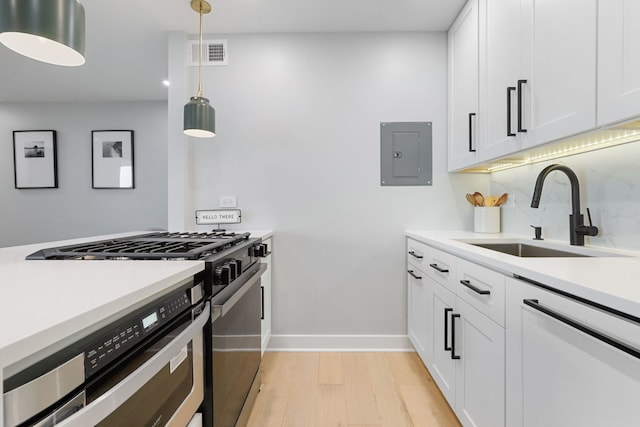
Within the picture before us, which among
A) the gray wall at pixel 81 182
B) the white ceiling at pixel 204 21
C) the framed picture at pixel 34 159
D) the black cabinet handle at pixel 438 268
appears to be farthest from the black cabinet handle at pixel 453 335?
the framed picture at pixel 34 159

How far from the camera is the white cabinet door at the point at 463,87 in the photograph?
1.98 metres

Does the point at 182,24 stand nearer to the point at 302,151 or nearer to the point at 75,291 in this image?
Result: the point at 302,151

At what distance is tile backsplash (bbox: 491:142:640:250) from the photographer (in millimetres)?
1270

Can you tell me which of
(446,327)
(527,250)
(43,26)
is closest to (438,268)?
(446,327)

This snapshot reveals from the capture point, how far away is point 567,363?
2.60 feet

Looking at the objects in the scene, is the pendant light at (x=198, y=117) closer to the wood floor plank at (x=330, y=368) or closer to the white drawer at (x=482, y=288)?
the white drawer at (x=482, y=288)

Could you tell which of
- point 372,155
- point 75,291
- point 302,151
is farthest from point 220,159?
point 75,291

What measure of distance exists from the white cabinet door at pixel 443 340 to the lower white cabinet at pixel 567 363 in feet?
1.67

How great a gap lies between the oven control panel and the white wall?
164cm

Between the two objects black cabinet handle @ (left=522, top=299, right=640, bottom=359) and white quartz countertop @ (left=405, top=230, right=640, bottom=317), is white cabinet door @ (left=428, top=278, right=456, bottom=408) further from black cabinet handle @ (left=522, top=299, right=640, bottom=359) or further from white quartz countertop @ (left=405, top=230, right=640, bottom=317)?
black cabinet handle @ (left=522, top=299, right=640, bottom=359)

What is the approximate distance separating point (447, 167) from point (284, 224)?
1.35 metres

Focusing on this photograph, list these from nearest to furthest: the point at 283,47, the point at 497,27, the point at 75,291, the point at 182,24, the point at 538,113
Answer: the point at 75,291, the point at 538,113, the point at 497,27, the point at 182,24, the point at 283,47

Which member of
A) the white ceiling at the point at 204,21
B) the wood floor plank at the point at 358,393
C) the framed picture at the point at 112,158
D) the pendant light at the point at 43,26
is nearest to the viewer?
the pendant light at the point at 43,26

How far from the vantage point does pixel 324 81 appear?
2.47 meters
